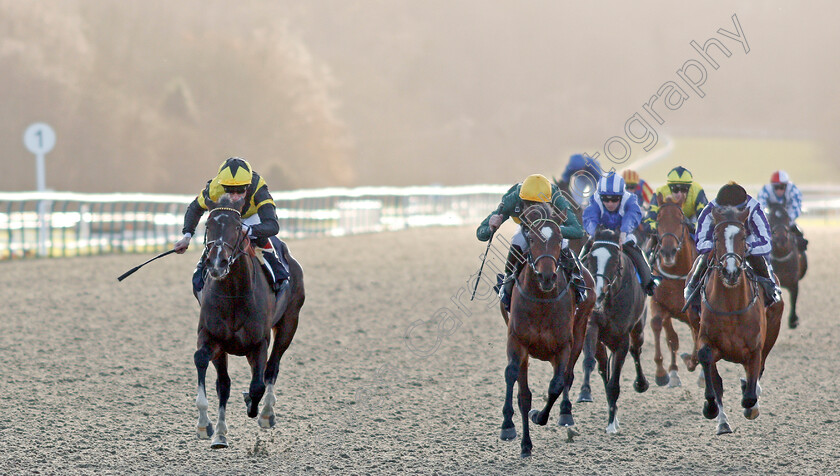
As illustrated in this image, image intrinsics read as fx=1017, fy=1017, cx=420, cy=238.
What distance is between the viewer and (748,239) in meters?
7.30

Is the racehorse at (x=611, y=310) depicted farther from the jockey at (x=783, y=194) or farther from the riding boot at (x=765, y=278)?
the jockey at (x=783, y=194)

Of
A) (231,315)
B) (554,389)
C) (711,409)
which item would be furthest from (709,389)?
(231,315)

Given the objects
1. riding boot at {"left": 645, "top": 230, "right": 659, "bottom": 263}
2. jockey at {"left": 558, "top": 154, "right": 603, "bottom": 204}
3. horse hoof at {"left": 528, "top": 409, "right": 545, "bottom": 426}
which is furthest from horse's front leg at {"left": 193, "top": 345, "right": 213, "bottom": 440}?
jockey at {"left": 558, "top": 154, "right": 603, "bottom": 204}

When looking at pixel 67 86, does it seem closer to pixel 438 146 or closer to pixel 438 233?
pixel 438 233

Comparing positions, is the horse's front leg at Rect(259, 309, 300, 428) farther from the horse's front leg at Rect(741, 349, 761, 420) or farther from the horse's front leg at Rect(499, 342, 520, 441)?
the horse's front leg at Rect(741, 349, 761, 420)

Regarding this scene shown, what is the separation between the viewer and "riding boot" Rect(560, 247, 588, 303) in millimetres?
6801

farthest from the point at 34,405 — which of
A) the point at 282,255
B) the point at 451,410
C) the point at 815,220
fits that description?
the point at 815,220

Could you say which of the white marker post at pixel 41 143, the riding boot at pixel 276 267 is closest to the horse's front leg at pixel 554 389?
the riding boot at pixel 276 267

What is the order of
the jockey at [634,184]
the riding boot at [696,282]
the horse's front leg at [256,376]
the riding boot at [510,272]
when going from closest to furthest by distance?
the horse's front leg at [256,376]
the riding boot at [510,272]
the riding boot at [696,282]
the jockey at [634,184]

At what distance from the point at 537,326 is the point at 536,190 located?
35.0 inches

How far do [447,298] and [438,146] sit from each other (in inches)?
1930

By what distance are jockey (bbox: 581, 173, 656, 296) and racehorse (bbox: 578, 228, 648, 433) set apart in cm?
19

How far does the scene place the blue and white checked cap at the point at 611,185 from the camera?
7895 mm

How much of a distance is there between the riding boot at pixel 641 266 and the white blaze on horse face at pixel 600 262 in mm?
754
